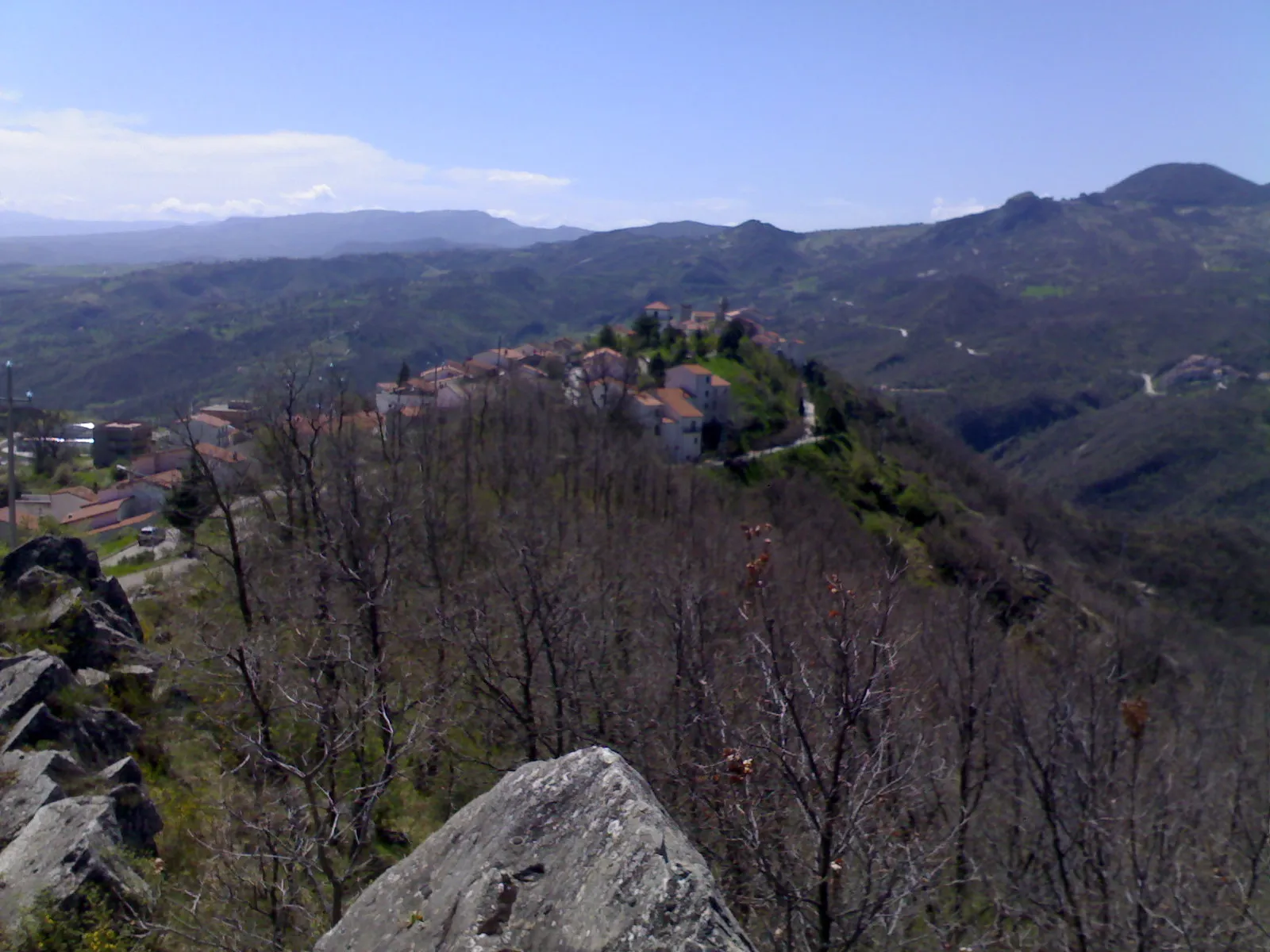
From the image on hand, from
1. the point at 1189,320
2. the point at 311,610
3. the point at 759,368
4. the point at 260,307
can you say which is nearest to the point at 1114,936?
the point at 311,610

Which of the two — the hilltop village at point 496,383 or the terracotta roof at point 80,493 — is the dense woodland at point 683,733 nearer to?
the hilltop village at point 496,383

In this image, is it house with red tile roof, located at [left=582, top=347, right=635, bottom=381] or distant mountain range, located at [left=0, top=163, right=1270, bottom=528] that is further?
distant mountain range, located at [left=0, top=163, right=1270, bottom=528]

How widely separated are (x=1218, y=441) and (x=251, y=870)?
368 feet

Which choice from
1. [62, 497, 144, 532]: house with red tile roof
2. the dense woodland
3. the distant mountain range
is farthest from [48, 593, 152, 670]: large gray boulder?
the distant mountain range

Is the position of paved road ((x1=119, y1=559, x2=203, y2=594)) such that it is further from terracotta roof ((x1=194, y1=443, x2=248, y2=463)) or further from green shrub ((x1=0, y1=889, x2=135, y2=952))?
green shrub ((x1=0, y1=889, x2=135, y2=952))

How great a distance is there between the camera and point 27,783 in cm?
657

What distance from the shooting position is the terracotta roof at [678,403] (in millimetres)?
49062

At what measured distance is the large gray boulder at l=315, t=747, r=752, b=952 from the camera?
10.0 feet

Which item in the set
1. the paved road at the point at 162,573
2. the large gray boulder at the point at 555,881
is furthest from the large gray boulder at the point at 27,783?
the paved road at the point at 162,573

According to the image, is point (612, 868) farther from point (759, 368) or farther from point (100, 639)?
point (759, 368)

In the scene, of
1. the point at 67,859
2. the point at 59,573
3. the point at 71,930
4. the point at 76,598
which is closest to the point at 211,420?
the point at 59,573

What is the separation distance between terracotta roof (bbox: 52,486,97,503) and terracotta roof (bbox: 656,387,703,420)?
29679mm

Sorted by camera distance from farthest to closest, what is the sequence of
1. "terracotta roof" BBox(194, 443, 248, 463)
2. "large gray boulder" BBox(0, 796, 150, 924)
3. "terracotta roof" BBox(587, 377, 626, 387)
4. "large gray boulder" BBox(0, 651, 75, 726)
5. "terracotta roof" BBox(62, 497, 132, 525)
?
"terracotta roof" BBox(587, 377, 626, 387) < "terracotta roof" BBox(62, 497, 132, 525) < "terracotta roof" BBox(194, 443, 248, 463) < "large gray boulder" BBox(0, 651, 75, 726) < "large gray boulder" BBox(0, 796, 150, 924)

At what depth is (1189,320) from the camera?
156250 mm
